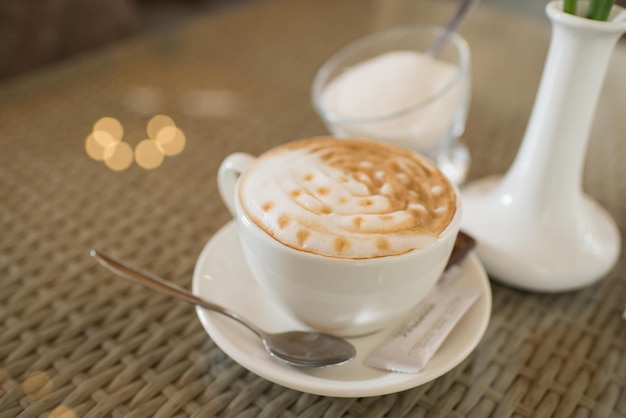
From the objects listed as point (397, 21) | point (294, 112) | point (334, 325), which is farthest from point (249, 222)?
point (397, 21)

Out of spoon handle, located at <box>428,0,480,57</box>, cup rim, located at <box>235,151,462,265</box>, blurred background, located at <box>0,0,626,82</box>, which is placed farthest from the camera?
blurred background, located at <box>0,0,626,82</box>

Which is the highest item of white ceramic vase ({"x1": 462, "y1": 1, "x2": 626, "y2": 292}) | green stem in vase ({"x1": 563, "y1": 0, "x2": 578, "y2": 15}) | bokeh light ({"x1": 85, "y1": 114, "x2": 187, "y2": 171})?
green stem in vase ({"x1": 563, "y1": 0, "x2": 578, "y2": 15})

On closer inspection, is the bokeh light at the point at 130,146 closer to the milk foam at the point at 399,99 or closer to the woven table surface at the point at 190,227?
the woven table surface at the point at 190,227

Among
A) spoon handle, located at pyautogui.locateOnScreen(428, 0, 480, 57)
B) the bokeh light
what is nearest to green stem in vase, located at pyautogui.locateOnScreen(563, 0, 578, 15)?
spoon handle, located at pyautogui.locateOnScreen(428, 0, 480, 57)

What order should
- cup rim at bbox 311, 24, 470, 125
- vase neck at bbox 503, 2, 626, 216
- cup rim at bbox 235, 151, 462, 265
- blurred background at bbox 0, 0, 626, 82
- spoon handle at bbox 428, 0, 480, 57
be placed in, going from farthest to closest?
blurred background at bbox 0, 0, 626, 82, spoon handle at bbox 428, 0, 480, 57, cup rim at bbox 311, 24, 470, 125, vase neck at bbox 503, 2, 626, 216, cup rim at bbox 235, 151, 462, 265

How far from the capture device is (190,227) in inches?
27.2

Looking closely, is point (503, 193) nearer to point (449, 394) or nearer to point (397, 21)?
point (449, 394)

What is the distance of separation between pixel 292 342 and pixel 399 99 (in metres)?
0.38

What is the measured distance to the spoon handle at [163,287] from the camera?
0.50 meters

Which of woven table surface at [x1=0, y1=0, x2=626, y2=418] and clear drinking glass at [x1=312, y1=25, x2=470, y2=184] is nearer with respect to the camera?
woven table surface at [x1=0, y1=0, x2=626, y2=418]

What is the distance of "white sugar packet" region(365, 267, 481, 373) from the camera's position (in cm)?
48

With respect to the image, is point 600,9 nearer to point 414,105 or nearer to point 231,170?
point 414,105

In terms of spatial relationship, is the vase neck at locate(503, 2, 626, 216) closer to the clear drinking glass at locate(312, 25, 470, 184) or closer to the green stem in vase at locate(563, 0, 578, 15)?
the green stem in vase at locate(563, 0, 578, 15)

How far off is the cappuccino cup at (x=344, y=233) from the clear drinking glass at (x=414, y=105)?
19 centimetres
